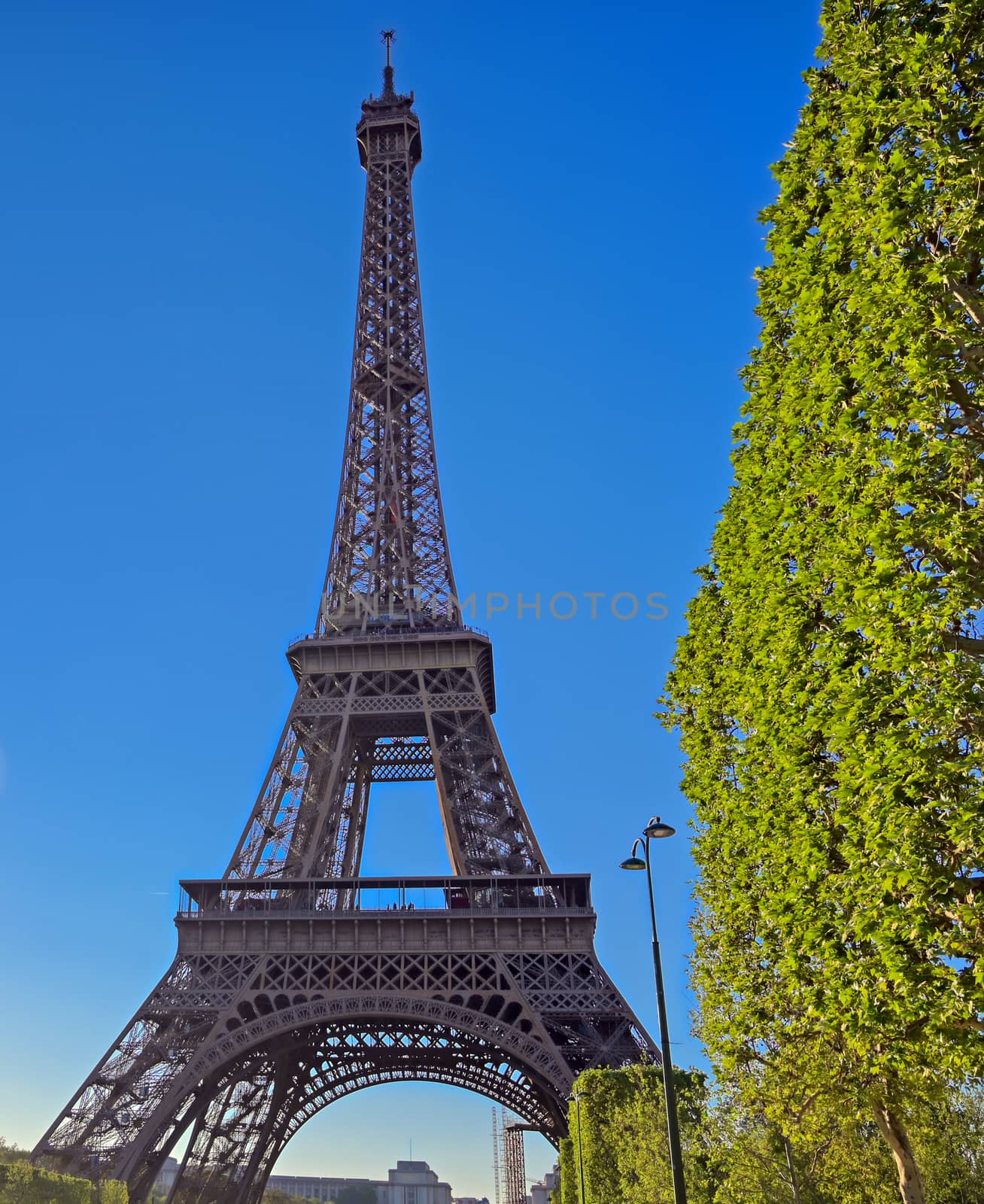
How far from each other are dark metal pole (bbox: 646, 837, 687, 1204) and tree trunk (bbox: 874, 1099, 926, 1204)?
3027mm

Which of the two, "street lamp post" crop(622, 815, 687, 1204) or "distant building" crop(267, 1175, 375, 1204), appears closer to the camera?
"street lamp post" crop(622, 815, 687, 1204)

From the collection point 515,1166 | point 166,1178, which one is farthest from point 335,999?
point 166,1178

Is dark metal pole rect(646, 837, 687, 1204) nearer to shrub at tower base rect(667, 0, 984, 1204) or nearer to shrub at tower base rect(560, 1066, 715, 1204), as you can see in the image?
shrub at tower base rect(667, 0, 984, 1204)

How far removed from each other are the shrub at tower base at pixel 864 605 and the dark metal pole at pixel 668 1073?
138 centimetres

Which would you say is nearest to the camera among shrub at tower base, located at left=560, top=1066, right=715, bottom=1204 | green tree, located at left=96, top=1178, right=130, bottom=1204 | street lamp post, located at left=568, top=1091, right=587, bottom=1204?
shrub at tower base, located at left=560, top=1066, right=715, bottom=1204

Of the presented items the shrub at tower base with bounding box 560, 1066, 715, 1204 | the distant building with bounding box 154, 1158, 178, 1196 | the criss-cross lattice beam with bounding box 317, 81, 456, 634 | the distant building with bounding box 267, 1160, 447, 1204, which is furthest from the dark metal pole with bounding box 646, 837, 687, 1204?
the distant building with bounding box 267, 1160, 447, 1204

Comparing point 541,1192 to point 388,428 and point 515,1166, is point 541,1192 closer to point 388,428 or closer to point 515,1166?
point 515,1166

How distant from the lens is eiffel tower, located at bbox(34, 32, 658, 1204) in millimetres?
41781

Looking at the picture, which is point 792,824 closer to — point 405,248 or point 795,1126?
point 795,1126

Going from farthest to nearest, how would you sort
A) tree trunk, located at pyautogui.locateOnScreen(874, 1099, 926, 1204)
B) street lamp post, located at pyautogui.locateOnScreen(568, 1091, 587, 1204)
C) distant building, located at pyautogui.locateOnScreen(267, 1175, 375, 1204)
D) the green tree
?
distant building, located at pyautogui.locateOnScreen(267, 1175, 375, 1204) → the green tree → street lamp post, located at pyautogui.locateOnScreen(568, 1091, 587, 1204) → tree trunk, located at pyautogui.locateOnScreen(874, 1099, 926, 1204)

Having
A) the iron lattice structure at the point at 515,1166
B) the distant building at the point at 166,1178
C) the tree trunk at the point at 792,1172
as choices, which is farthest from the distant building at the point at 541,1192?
the tree trunk at the point at 792,1172

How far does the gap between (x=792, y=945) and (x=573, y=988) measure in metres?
29.9

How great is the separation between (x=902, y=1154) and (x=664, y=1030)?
378 centimetres

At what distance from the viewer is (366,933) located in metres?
45.2
